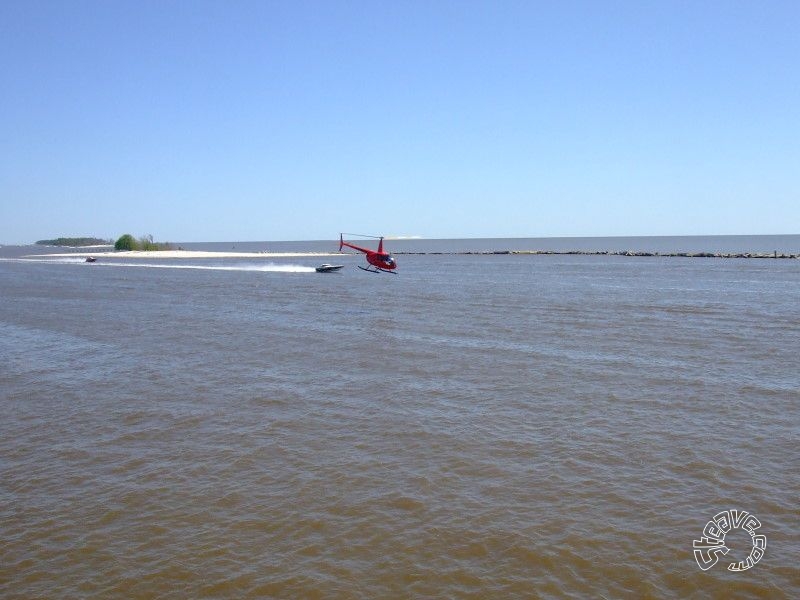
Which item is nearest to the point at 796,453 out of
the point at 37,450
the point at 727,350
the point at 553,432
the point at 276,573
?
the point at 553,432

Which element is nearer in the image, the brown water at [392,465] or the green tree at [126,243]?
the brown water at [392,465]

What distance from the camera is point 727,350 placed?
2123 cm

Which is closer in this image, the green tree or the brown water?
the brown water

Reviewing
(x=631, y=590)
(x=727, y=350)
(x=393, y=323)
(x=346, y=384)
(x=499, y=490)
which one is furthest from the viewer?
(x=393, y=323)

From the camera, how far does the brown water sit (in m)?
7.11

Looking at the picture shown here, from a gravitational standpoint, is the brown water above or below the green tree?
below

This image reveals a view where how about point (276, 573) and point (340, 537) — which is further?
point (340, 537)

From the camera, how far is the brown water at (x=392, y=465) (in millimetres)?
7113

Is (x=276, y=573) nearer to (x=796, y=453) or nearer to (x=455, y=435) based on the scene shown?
(x=455, y=435)

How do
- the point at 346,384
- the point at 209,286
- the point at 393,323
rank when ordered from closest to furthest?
the point at 346,384, the point at 393,323, the point at 209,286

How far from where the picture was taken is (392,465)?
33.6 ft

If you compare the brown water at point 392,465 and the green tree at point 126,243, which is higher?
the green tree at point 126,243

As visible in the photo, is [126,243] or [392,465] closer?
[392,465]

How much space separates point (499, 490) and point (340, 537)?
2.86m
